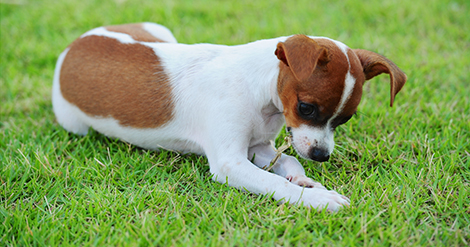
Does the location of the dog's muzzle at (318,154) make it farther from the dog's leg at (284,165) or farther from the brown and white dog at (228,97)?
the dog's leg at (284,165)

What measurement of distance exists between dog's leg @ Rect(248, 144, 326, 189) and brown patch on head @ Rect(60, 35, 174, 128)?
87cm

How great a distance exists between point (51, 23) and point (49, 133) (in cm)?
359

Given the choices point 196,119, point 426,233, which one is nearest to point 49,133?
point 196,119

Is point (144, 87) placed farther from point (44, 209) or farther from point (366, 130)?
point (366, 130)

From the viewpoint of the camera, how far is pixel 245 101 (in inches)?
135

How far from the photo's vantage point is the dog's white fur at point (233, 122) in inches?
125

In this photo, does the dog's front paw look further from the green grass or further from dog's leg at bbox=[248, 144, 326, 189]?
dog's leg at bbox=[248, 144, 326, 189]

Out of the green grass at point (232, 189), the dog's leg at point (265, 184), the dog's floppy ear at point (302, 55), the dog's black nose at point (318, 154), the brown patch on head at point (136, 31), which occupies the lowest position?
the green grass at point (232, 189)

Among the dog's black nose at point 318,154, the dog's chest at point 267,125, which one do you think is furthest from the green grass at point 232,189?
the dog's chest at point 267,125

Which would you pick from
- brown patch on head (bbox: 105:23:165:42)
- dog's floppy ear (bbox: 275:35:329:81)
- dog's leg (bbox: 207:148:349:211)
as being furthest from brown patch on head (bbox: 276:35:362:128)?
brown patch on head (bbox: 105:23:165:42)

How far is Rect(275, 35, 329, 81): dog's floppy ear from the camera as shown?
272 centimetres

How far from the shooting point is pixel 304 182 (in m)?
3.32

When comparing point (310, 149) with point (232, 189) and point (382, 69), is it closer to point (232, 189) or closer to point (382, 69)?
point (232, 189)

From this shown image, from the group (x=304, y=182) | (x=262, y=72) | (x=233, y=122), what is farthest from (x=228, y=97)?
(x=304, y=182)
